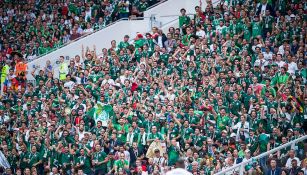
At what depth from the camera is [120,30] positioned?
2942 cm

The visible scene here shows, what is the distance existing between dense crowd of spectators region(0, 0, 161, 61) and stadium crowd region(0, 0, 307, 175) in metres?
2.13

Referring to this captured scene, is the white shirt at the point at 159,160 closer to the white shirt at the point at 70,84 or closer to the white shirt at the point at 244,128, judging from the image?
the white shirt at the point at 244,128

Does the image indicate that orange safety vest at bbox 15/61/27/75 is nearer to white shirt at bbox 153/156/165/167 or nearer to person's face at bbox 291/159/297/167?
white shirt at bbox 153/156/165/167

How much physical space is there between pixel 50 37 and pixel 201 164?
1129 centimetres

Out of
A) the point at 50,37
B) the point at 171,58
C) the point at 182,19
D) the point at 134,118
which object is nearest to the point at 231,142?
the point at 134,118

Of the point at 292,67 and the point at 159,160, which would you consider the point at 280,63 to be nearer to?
the point at 292,67

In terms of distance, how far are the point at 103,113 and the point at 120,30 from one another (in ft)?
20.8

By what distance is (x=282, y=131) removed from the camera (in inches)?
829

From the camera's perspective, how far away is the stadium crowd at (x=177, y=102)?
21.0 meters

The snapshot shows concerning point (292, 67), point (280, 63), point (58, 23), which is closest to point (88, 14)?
point (58, 23)

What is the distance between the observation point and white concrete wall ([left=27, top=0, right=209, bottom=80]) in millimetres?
28859

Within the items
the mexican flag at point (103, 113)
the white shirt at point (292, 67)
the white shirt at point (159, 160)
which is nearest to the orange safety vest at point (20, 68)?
the mexican flag at point (103, 113)

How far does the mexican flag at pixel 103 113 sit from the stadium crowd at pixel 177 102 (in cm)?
3

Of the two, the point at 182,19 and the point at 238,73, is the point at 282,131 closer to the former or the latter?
the point at 238,73
